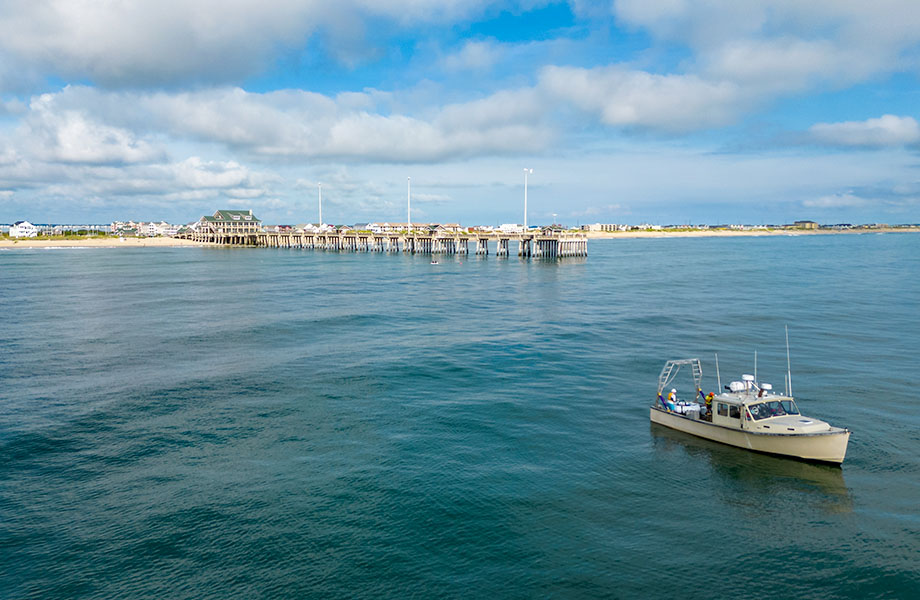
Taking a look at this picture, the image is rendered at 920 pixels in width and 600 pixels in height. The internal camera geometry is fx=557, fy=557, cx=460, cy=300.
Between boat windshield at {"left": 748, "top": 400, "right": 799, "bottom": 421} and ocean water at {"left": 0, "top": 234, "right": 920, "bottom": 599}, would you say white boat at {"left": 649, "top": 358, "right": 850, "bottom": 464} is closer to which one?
boat windshield at {"left": 748, "top": 400, "right": 799, "bottom": 421}

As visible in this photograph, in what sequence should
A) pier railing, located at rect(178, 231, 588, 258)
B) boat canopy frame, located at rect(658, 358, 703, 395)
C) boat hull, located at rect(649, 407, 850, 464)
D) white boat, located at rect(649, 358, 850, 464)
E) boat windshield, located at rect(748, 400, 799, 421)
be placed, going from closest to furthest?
1. boat hull, located at rect(649, 407, 850, 464)
2. white boat, located at rect(649, 358, 850, 464)
3. boat windshield, located at rect(748, 400, 799, 421)
4. boat canopy frame, located at rect(658, 358, 703, 395)
5. pier railing, located at rect(178, 231, 588, 258)

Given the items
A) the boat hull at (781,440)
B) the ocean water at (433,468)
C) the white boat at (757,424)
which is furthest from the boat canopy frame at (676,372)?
the boat hull at (781,440)

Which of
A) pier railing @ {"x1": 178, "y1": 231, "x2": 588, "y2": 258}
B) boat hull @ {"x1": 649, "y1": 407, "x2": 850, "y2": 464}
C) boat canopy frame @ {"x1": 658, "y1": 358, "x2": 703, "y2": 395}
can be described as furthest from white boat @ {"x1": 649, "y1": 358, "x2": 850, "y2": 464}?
pier railing @ {"x1": 178, "y1": 231, "x2": 588, "y2": 258}

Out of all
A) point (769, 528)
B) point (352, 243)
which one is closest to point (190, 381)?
point (769, 528)

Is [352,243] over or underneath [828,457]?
over

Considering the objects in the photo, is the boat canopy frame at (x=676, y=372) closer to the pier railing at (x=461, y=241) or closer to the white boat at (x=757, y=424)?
the white boat at (x=757, y=424)

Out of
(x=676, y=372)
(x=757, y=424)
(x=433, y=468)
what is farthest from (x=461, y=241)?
(x=433, y=468)

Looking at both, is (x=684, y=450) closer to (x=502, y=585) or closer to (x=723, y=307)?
(x=502, y=585)
